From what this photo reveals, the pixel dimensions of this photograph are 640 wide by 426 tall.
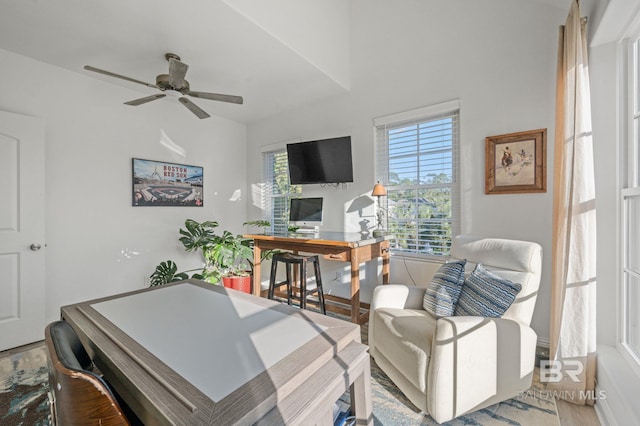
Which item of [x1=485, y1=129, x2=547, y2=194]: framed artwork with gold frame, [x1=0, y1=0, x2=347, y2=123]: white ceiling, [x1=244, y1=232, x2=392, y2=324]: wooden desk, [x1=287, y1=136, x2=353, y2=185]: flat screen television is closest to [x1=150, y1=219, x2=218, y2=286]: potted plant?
[x1=244, y1=232, x2=392, y2=324]: wooden desk

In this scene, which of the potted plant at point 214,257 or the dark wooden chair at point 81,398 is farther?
the potted plant at point 214,257

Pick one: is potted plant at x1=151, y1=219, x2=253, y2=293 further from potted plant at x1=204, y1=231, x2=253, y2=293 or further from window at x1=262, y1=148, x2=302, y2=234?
window at x1=262, y1=148, x2=302, y2=234

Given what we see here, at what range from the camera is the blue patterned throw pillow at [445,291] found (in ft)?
6.56

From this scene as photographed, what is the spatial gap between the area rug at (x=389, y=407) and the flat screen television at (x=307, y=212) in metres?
1.84

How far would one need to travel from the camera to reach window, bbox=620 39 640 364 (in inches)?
63.7

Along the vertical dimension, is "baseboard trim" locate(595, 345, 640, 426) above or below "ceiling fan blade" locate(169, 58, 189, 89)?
below

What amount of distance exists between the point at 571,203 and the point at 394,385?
162 cm

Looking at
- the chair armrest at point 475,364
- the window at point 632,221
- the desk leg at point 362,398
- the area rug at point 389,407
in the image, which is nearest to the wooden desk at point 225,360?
the desk leg at point 362,398

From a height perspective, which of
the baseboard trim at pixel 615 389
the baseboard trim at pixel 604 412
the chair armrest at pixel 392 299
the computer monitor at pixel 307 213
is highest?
the computer monitor at pixel 307 213

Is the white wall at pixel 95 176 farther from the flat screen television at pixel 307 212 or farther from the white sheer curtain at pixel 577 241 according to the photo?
the white sheer curtain at pixel 577 241

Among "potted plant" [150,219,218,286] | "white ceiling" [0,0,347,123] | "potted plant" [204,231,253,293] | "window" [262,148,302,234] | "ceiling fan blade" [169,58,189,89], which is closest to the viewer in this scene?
"white ceiling" [0,0,347,123]

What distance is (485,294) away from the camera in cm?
184

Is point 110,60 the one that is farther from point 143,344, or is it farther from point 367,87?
point 143,344

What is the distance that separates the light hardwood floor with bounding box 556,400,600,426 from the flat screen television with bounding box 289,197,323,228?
2.55 m
